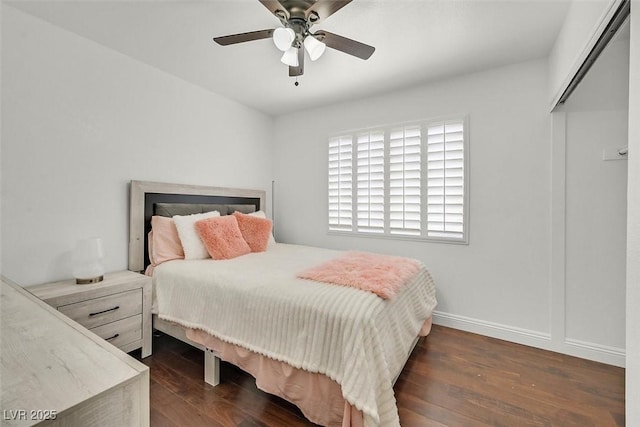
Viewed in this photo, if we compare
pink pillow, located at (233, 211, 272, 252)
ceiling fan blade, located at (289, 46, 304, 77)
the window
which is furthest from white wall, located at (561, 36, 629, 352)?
pink pillow, located at (233, 211, 272, 252)

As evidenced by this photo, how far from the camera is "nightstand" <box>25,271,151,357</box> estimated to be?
177 cm

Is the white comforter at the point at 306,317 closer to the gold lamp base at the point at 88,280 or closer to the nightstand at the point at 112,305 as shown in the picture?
the nightstand at the point at 112,305

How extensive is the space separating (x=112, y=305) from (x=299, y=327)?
1488 mm

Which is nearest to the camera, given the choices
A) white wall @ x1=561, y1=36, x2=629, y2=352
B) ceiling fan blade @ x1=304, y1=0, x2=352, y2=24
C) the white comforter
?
the white comforter

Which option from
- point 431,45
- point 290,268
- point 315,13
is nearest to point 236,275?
point 290,268

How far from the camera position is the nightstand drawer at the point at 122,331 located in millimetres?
1913

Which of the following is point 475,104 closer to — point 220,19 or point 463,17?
point 463,17

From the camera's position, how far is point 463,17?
1.86 metres

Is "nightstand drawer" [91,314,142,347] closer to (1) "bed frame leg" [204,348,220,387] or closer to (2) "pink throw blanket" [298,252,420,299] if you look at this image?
(1) "bed frame leg" [204,348,220,387]

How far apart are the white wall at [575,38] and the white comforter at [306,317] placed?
5.52 feet

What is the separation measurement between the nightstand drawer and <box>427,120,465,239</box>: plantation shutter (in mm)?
2743

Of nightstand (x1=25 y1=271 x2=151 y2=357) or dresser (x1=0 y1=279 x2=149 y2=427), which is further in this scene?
nightstand (x1=25 y1=271 x2=151 y2=357)

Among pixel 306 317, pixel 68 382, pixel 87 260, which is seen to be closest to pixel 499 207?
pixel 306 317

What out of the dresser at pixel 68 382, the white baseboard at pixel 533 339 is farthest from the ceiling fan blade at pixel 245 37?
the white baseboard at pixel 533 339
